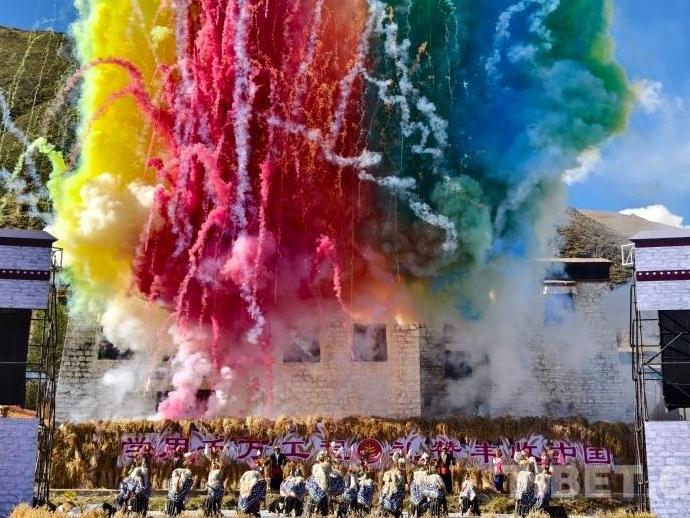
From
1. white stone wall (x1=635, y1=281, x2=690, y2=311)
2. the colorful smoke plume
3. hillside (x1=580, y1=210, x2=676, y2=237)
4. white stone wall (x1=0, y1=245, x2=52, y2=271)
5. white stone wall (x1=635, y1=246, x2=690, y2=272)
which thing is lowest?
white stone wall (x1=635, y1=281, x2=690, y2=311)

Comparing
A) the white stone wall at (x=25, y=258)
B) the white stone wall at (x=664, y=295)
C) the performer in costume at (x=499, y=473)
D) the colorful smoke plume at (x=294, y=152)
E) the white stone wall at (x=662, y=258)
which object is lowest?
the performer in costume at (x=499, y=473)

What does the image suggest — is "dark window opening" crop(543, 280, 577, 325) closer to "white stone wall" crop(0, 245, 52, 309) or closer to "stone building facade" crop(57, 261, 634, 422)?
"stone building facade" crop(57, 261, 634, 422)

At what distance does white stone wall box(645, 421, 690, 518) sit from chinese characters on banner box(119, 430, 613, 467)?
16.1 ft

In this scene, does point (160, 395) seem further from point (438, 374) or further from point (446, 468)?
point (446, 468)

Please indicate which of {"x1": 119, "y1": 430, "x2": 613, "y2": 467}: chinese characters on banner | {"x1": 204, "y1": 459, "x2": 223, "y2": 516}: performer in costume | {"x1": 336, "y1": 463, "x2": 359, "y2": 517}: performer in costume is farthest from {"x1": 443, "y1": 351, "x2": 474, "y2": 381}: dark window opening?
{"x1": 204, "y1": 459, "x2": 223, "y2": 516}: performer in costume

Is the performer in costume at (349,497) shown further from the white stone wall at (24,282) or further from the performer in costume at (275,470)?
the white stone wall at (24,282)

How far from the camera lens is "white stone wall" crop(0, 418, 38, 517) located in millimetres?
19562

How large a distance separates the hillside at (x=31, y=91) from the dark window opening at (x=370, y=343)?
24.1 metres

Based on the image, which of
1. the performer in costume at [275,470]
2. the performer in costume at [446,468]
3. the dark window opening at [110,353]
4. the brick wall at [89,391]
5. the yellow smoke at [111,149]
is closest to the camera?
the performer in costume at [446,468]

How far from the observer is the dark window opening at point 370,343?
102 ft

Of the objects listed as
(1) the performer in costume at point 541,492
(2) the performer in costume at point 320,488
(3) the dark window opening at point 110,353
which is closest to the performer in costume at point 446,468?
(1) the performer in costume at point 541,492

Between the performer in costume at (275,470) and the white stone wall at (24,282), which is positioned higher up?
the white stone wall at (24,282)

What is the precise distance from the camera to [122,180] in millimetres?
29875

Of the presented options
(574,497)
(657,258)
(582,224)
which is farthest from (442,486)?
(582,224)
